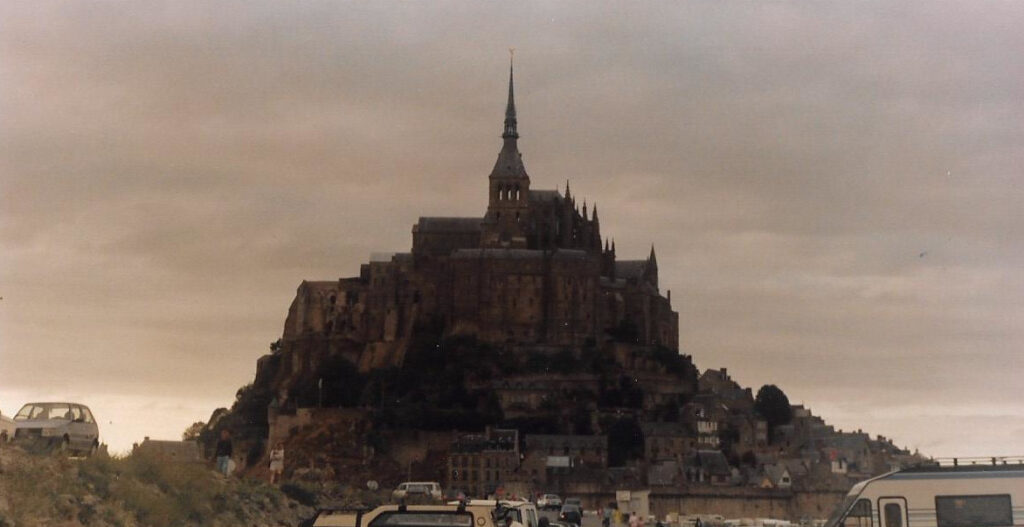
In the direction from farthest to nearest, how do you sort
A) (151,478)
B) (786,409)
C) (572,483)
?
A: 1. (786,409)
2. (572,483)
3. (151,478)

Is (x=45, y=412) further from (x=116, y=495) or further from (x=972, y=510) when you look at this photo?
(x=972, y=510)

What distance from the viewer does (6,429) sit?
3300 centimetres

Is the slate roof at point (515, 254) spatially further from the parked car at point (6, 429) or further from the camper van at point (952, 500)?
the camper van at point (952, 500)

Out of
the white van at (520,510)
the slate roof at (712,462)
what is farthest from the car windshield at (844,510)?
the slate roof at (712,462)

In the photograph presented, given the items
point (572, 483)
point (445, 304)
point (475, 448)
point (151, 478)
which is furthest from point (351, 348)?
point (151, 478)

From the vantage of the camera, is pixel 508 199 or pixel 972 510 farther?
pixel 508 199

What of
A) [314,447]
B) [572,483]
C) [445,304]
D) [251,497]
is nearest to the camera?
[251,497]

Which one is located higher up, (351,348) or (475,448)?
(351,348)

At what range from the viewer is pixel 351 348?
135875 millimetres

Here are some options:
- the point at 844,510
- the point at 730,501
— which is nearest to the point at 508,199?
the point at 730,501

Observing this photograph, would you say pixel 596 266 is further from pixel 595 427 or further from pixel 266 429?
pixel 266 429

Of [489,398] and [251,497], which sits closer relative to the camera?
[251,497]

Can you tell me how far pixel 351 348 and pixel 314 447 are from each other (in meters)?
15.1

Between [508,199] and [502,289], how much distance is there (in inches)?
496
